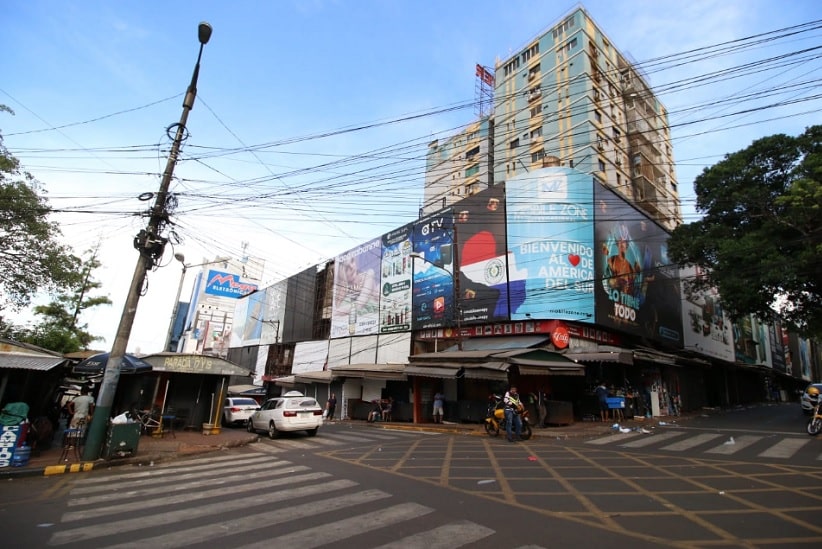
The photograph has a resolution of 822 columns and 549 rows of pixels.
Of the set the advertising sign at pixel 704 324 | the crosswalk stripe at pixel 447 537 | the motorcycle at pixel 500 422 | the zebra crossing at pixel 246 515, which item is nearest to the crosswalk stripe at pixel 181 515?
the zebra crossing at pixel 246 515

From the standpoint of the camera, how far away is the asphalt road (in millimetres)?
4938

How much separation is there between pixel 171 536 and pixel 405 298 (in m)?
25.3

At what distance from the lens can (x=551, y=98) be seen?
4422 centimetres

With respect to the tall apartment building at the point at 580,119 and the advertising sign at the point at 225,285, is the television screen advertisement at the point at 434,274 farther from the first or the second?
the advertising sign at the point at 225,285

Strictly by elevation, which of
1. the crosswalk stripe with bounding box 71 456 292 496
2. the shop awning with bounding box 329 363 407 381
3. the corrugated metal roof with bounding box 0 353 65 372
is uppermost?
the shop awning with bounding box 329 363 407 381

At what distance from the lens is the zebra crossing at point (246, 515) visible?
4.89 metres

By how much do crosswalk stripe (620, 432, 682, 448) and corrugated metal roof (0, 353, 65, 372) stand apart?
15513 mm

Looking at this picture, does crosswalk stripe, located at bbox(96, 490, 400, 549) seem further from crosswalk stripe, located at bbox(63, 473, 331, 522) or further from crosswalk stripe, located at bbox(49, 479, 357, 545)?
crosswalk stripe, located at bbox(63, 473, 331, 522)

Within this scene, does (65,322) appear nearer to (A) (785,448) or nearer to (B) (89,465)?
(B) (89,465)

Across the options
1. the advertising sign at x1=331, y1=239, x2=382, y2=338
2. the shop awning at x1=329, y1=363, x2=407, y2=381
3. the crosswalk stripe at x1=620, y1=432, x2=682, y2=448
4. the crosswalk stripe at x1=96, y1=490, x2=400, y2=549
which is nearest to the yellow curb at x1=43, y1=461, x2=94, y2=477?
the crosswalk stripe at x1=96, y1=490, x2=400, y2=549

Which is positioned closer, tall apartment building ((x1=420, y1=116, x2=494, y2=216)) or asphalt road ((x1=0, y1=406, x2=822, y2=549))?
asphalt road ((x1=0, y1=406, x2=822, y2=549))

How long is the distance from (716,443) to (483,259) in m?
14.9

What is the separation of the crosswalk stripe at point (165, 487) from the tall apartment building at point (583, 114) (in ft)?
117

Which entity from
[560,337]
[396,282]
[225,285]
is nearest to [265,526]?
[560,337]
